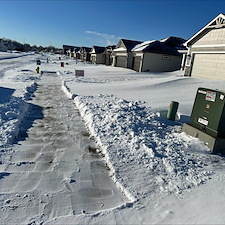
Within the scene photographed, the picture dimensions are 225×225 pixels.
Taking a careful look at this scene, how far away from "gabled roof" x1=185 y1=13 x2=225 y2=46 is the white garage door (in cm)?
133

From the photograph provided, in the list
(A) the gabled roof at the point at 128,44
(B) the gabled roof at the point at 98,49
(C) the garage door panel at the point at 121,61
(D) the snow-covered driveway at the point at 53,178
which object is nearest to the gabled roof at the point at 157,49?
(A) the gabled roof at the point at 128,44

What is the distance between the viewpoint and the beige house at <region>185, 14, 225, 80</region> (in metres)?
13.2

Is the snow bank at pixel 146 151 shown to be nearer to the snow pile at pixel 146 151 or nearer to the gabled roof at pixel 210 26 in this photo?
the snow pile at pixel 146 151

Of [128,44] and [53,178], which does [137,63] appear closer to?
[128,44]

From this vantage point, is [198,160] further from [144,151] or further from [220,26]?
[220,26]

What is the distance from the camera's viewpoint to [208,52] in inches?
565

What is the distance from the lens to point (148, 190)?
3.37 metres

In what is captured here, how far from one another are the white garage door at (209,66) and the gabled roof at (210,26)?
4.35 feet

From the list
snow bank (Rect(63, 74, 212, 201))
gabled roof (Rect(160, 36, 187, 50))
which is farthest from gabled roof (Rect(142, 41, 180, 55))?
snow bank (Rect(63, 74, 212, 201))

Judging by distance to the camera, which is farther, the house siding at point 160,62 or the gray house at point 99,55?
the gray house at point 99,55

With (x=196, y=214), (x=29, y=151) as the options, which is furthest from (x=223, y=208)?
(x=29, y=151)

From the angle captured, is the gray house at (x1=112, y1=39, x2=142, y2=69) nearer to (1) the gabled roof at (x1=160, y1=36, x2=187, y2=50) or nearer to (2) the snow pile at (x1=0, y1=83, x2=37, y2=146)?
(1) the gabled roof at (x1=160, y1=36, x2=187, y2=50)

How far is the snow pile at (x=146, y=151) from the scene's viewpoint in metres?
3.59

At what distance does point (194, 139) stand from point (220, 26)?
11786mm
